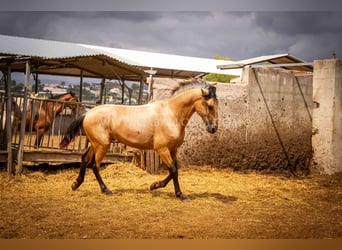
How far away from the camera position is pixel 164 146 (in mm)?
5219

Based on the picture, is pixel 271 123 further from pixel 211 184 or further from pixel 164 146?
pixel 164 146

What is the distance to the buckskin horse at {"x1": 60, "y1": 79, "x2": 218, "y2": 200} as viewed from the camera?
5242 millimetres

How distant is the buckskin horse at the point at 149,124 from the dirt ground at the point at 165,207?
1.82ft

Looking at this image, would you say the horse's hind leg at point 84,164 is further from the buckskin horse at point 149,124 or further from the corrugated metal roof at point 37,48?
the corrugated metal roof at point 37,48

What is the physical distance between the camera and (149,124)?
535cm

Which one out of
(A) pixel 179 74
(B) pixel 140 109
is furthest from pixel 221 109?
(A) pixel 179 74

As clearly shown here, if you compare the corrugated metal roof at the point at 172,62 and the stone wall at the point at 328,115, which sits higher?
the corrugated metal roof at the point at 172,62

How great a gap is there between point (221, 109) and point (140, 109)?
2.70 meters

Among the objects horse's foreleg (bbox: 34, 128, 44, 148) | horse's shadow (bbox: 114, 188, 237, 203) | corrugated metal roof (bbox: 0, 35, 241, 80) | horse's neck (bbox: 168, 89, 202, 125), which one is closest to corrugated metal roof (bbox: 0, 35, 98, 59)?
corrugated metal roof (bbox: 0, 35, 241, 80)

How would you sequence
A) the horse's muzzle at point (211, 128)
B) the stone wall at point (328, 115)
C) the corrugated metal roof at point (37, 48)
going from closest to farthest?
the horse's muzzle at point (211, 128), the stone wall at point (328, 115), the corrugated metal roof at point (37, 48)

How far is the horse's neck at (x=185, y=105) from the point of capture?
17.4 ft

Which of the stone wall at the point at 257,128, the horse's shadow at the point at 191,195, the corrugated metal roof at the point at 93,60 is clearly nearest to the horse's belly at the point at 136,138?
the horse's shadow at the point at 191,195

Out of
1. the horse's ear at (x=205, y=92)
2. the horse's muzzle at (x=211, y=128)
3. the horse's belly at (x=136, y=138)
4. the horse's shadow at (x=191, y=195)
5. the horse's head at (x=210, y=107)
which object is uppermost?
the horse's ear at (x=205, y=92)

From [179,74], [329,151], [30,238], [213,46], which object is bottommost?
[30,238]
